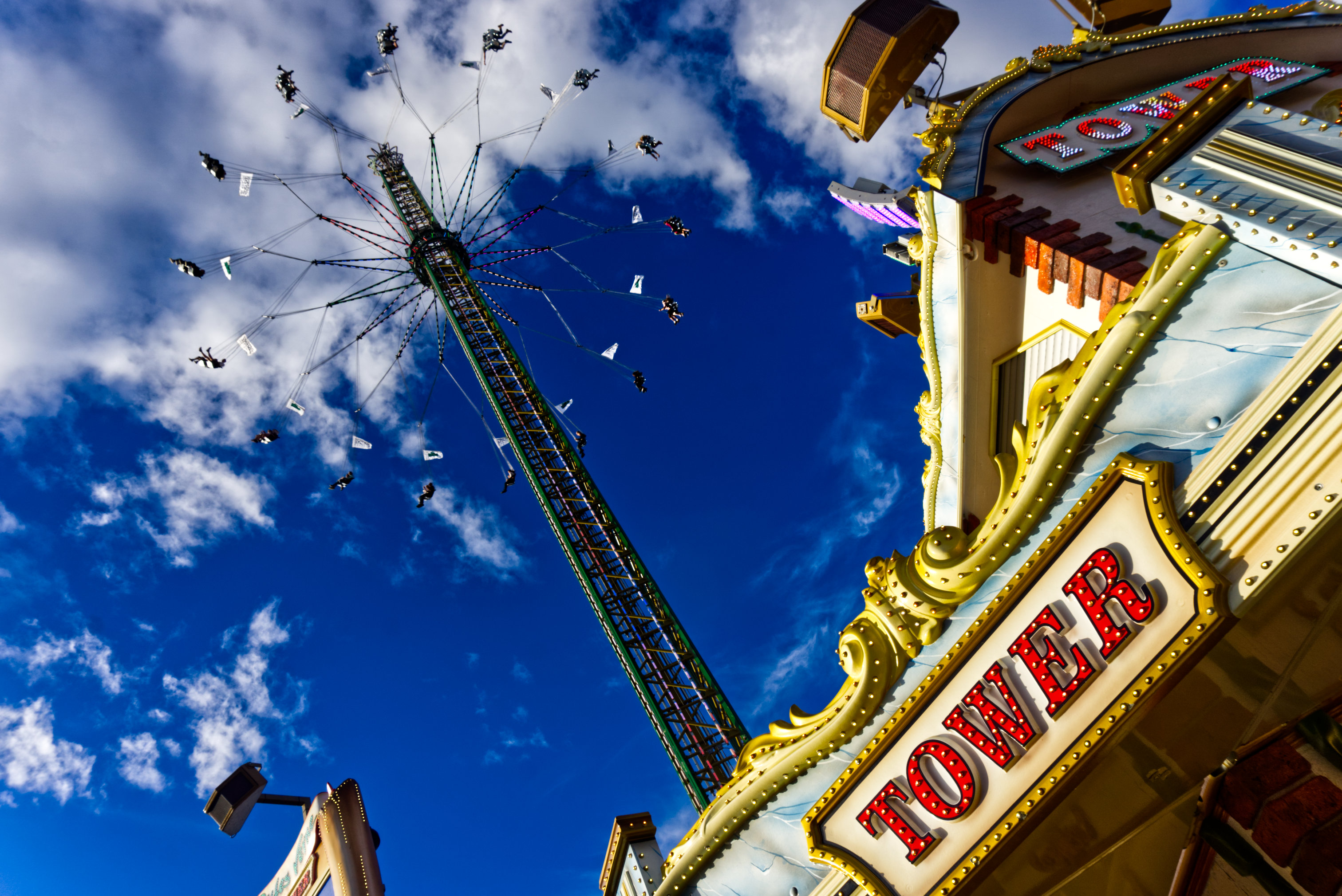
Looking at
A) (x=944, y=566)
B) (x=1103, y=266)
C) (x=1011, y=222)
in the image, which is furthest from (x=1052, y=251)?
(x=944, y=566)

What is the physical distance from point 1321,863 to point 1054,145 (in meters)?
12.9

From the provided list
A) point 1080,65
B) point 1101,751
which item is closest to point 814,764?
point 1101,751

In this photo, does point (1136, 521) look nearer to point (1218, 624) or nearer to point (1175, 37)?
point (1218, 624)

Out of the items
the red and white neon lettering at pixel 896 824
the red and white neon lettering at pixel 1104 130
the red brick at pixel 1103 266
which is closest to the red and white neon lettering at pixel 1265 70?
the red and white neon lettering at pixel 1104 130

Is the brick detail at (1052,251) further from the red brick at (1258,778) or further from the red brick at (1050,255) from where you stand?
the red brick at (1258,778)

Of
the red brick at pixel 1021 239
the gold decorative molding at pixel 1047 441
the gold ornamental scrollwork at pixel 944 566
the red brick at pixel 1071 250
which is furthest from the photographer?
the red brick at pixel 1021 239

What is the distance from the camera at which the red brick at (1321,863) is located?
5703 mm

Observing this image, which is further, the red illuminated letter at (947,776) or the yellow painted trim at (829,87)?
the yellow painted trim at (829,87)

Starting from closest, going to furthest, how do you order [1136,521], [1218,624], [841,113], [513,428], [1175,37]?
[1218,624]
[1136,521]
[1175,37]
[841,113]
[513,428]

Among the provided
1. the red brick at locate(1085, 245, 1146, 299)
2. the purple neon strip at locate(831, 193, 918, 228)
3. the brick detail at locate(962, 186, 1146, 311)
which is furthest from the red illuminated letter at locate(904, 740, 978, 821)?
the purple neon strip at locate(831, 193, 918, 228)

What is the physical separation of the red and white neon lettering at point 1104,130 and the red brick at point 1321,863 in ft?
40.7

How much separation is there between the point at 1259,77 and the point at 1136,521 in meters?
14.3

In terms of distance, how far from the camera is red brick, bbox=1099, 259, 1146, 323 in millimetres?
10344

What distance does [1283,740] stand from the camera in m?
6.52
